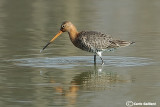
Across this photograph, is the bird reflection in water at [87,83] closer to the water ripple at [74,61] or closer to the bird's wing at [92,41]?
the water ripple at [74,61]

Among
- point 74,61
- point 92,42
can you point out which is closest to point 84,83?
point 74,61

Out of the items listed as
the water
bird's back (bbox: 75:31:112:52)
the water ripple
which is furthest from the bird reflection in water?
bird's back (bbox: 75:31:112:52)

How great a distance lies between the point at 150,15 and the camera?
83.8 ft

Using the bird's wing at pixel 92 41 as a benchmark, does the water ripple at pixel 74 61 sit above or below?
below

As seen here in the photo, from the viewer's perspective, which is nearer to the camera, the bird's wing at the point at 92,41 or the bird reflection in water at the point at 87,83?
the bird reflection in water at the point at 87,83

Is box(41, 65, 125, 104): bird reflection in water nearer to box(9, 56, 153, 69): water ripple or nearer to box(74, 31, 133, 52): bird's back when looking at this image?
box(9, 56, 153, 69): water ripple

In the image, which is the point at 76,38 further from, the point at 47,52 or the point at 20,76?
the point at 20,76

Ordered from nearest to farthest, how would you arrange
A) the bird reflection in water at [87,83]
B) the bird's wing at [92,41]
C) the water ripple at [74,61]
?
the bird reflection in water at [87,83] → the water ripple at [74,61] → the bird's wing at [92,41]

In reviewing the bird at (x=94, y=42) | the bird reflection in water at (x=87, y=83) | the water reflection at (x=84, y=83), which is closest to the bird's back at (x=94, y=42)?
the bird at (x=94, y=42)

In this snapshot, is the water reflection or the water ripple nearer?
the water reflection

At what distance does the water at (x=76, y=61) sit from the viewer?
11492mm

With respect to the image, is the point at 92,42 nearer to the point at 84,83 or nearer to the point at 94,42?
the point at 94,42

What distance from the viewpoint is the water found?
11492 millimetres

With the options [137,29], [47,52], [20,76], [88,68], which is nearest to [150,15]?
[137,29]
